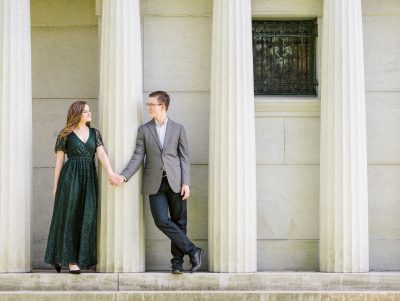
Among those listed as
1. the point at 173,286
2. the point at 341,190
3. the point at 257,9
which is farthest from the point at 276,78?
the point at 173,286

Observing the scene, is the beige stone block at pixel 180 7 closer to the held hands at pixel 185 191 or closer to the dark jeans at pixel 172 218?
the dark jeans at pixel 172 218

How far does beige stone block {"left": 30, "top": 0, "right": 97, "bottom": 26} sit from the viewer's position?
1808 cm

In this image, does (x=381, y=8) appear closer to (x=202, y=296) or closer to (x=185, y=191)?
(x=185, y=191)

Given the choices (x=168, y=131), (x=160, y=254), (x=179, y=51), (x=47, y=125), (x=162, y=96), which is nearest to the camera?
(x=162, y=96)

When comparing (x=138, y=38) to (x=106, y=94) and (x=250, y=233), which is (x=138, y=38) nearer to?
(x=106, y=94)

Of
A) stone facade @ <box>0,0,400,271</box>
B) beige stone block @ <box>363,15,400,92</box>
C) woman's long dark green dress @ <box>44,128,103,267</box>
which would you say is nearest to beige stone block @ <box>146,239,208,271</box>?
stone facade @ <box>0,0,400,271</box>

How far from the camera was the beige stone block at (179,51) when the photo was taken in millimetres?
17734

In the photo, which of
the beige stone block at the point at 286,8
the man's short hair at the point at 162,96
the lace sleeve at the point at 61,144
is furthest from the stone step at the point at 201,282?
the beige stone block at the point at 286,8

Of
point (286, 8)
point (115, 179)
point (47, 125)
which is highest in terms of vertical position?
point (286, 8)

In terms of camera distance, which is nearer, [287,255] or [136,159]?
[136,159]

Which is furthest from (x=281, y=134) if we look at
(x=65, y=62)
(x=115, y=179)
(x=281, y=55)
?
(x=65, y=62)

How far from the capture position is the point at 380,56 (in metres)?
17.8

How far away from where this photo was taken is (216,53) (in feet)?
55.0

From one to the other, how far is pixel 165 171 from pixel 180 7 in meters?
3.28
